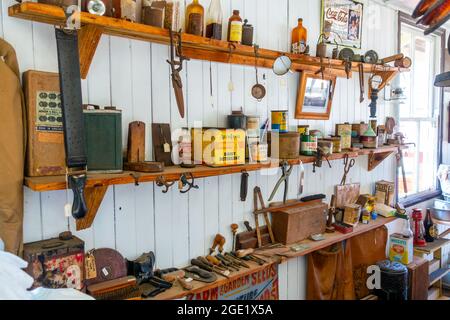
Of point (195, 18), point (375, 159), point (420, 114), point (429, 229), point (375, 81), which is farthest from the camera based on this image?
point (420, 114)

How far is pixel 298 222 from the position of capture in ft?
7.43

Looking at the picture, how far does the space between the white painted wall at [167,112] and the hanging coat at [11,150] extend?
119 mm

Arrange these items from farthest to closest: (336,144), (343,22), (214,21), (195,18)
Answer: (343,22), (336,144), (214,21), (195,18)

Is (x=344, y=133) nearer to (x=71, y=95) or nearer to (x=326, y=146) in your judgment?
(x=326, y=146)

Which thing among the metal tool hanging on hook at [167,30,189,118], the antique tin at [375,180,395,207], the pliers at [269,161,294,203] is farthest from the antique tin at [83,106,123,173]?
the antique tin at [375,180,395,207]

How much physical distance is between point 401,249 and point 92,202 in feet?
8.40

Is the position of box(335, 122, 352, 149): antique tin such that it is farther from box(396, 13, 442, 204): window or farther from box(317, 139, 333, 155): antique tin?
box(396, 13, 442, 204): window

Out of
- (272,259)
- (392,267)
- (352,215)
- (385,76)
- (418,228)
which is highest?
(385,76)

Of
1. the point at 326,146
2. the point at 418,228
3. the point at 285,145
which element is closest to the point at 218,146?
the point at 285,145

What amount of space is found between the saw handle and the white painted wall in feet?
0.81

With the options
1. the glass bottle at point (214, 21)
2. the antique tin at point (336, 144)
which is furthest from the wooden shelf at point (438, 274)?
the glass bottle at point (214, 21)

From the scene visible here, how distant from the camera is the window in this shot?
3521 mm

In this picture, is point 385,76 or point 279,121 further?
point 385,76

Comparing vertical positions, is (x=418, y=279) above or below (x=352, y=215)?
below
